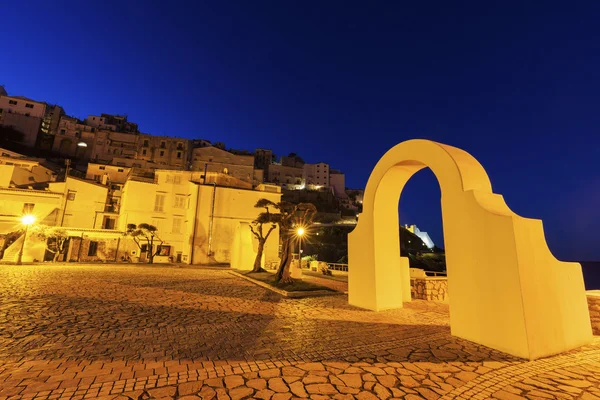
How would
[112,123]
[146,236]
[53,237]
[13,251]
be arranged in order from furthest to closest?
[112,123], [146,236], [53,237], [13,251]

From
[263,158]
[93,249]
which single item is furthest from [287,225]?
[263,158]

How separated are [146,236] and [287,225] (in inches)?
811

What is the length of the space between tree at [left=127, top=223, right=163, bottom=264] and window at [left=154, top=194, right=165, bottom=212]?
2383 millimetres

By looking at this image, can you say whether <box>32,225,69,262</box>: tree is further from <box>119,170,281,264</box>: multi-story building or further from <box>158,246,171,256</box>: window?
<box>158,246,171,256</box>: window

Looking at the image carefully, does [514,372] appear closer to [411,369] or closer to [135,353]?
[411,369]

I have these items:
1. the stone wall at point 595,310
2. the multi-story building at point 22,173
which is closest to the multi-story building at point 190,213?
the multi-story building at point 22,173

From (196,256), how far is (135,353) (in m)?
25.4

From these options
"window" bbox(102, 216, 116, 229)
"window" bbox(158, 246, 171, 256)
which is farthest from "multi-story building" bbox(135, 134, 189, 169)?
"window" bbox(158, 246, 171, 256)

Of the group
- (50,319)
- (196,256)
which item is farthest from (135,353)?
(196,256)

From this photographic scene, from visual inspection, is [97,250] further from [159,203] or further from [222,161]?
[222,161]

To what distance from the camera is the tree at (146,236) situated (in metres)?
27.5

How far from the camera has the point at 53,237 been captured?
86.0ft

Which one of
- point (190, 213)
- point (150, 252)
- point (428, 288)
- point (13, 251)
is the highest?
point (190, 213)

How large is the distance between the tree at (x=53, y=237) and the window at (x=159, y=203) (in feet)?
26.3
